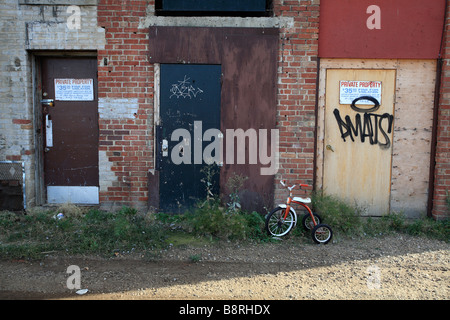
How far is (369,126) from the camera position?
606 cm

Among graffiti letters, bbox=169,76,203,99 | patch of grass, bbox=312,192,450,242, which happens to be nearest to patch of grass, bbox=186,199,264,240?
patch of grass, bbox=312,192,450,242

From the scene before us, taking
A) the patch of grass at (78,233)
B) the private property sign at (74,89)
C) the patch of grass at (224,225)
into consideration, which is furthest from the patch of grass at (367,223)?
the private property sign at (74,89)

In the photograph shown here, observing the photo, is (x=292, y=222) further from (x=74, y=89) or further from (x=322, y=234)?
(x=74, y=89)

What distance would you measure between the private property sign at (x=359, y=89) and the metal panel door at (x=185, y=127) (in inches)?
84.6

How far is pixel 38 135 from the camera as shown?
6312 mm

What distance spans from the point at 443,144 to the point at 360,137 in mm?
1327

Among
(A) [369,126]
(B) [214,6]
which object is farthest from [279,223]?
(B) [214,6]

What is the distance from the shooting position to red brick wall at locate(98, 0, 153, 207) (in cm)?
595

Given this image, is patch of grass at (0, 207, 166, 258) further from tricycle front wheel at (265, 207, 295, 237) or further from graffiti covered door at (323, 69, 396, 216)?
graffiti covered door at (323, 69, 396, 216)

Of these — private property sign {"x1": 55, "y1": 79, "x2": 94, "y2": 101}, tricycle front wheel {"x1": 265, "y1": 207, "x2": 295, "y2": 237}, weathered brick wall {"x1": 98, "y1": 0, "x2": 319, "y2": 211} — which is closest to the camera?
tricycle front wheel {"x1": 265, "y1": 207, "x2": 295, "y2": 237}

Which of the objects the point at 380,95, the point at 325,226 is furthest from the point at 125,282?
the point at 380,95

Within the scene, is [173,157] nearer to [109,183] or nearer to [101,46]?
[109,183]

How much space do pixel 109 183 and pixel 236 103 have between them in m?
2.62

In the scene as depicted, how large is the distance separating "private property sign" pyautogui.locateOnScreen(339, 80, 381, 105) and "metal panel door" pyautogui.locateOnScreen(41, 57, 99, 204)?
4.39m
